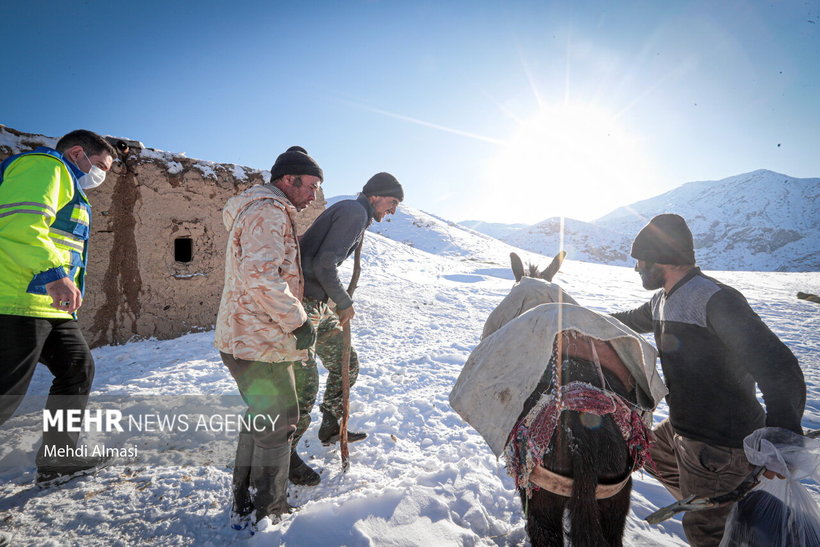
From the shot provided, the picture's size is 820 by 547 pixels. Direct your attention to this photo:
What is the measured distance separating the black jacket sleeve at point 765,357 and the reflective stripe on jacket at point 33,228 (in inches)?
135

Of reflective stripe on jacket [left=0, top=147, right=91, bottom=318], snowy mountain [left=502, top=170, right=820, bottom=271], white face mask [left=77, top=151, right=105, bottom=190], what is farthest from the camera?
snowy mountain [left=502, top=170, right=820, bottom=271]

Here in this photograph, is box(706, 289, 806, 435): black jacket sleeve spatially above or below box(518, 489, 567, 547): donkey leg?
above

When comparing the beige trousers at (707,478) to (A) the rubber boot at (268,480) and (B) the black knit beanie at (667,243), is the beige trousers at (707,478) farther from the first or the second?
(A) the rubber boot at (268,480)

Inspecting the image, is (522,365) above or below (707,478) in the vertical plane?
above

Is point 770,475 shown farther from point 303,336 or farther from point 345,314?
point 345,314

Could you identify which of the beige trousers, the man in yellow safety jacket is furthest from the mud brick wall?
the beige trousers

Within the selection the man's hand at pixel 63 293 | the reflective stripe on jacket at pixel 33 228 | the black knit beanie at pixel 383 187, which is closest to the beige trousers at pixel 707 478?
the black knit beanie at pixel 383 187

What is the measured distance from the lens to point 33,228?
161cm

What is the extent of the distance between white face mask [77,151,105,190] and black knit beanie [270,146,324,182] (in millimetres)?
1241

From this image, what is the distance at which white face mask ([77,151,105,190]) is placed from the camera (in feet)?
7.09

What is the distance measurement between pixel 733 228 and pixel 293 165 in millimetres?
144384

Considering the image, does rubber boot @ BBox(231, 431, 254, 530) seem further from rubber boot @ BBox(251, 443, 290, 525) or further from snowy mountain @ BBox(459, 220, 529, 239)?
snowy mountain @ BBox(459, 220, 529, 239)

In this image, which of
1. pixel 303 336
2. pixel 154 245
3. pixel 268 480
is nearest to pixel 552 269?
pixel 303 336

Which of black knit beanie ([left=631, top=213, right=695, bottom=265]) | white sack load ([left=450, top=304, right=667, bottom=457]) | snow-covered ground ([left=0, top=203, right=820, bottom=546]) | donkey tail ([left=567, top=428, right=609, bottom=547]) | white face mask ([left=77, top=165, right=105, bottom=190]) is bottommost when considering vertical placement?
snow-covered ground ([left=0, top=203, right=820, bottom=546])
